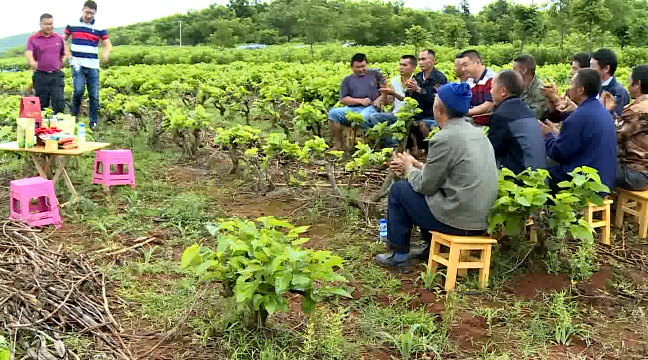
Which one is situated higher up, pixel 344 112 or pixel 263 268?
pixel 344 112

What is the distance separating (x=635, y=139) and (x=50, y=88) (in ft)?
25.1

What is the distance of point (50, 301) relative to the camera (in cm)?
362

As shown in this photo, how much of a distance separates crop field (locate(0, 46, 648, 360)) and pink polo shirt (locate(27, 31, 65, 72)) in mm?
2112

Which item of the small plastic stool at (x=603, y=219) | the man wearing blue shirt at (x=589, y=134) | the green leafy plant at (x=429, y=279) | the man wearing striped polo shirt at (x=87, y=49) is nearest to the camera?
the green leafy plant at (x=429, y=279)

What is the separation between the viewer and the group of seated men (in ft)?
13.7

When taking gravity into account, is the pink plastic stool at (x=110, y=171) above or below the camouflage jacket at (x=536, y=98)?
below

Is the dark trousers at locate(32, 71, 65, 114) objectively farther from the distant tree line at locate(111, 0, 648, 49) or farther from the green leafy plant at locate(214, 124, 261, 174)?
the distant tree line at locate(111, 0, 648, 49)

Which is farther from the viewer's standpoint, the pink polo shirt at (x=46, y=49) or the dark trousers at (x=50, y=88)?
the dark trousers at (x=50, y=88)

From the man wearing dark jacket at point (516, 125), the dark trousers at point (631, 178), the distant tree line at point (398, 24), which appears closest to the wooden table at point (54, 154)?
the man wearing dark jacket at point (516, 125)

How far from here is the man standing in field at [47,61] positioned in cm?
866

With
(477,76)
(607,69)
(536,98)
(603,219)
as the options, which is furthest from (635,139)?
(477,76)

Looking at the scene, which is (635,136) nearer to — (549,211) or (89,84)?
(549,211)

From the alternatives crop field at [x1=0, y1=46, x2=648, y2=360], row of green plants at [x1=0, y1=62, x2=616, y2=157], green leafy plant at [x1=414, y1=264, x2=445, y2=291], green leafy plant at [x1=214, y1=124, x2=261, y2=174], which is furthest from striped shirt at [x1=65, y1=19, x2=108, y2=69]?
green leafy plant at [x1=414, y1=264, x2=445, y2=291]

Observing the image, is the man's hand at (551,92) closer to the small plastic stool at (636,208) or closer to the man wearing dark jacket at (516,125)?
the small plastic stool at (636,208)
